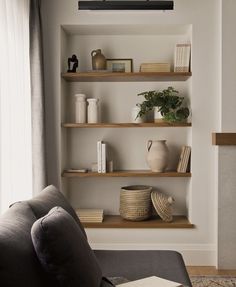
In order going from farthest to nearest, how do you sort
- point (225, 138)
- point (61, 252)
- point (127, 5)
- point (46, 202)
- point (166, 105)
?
point (166, 105) < point (225, 138) < point (127, 5) < point (46, 202) < point (61, 252)

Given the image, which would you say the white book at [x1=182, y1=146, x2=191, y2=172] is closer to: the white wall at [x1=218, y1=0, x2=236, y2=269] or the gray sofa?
the white wall at [x1=218, y1=0, x2=236, y2=269]

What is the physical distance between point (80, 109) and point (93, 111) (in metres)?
0.13

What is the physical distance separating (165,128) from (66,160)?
1.05 m

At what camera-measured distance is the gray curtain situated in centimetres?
376

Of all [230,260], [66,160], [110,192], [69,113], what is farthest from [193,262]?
[69,113]

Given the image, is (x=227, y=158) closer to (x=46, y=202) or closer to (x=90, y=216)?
(x=90, y=216)

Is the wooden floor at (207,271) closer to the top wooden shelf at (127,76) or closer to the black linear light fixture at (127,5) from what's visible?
the top wooden shelf at (127,76)

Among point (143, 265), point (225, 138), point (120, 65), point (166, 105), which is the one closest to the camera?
point (143, 265)

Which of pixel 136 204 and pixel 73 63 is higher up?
pixel 73 63

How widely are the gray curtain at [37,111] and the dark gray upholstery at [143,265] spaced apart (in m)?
1.19

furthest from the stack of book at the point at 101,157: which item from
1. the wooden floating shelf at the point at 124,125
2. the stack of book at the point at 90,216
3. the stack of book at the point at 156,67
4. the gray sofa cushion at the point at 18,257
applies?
the gray sofa cushion at the point at 18,257

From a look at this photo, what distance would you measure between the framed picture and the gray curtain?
88 cm

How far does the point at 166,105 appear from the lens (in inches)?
165

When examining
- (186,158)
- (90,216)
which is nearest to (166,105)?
(186,158)
